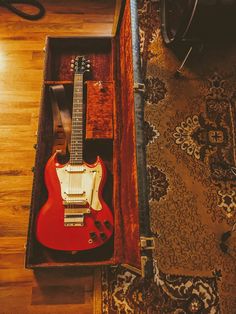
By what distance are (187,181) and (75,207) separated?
749 mm

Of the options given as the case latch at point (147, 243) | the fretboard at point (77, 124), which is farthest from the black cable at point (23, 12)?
the case latch at point (147, 243)

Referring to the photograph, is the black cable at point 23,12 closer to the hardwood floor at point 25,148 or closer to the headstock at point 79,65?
the hardwood floor at point 25,148

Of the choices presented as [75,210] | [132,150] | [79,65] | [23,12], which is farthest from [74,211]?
[23,12]

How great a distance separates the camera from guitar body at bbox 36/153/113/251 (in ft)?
4.53

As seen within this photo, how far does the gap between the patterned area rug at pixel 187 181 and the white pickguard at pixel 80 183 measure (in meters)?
0.41

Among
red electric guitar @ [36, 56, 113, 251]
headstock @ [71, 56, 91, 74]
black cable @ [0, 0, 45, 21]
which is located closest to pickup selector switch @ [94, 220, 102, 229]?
red electric guitar @ [36, 56, 113, 251]

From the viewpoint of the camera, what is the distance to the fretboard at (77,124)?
1503 millimetres

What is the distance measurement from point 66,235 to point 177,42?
139cm

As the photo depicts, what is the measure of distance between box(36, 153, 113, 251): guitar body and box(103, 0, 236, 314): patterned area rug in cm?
32

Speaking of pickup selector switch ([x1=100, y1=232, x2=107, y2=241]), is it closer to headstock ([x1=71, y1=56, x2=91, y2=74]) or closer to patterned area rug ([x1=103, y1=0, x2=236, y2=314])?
patterned area rug ([x1=103, y1=0, x2=236, y2=314])

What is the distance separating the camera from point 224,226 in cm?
168

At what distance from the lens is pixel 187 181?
176 centimetres

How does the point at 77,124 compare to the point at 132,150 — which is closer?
the point at 132,150

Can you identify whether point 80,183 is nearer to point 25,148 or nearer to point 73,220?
point 73,220
